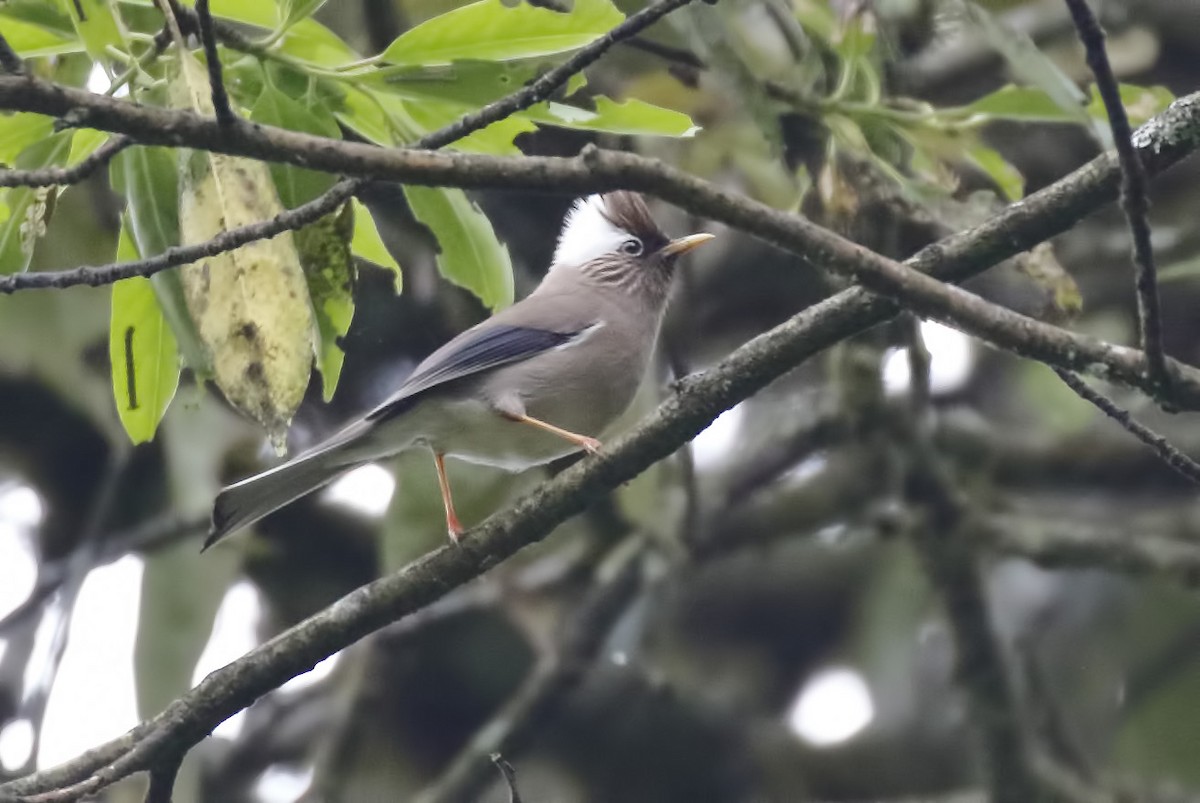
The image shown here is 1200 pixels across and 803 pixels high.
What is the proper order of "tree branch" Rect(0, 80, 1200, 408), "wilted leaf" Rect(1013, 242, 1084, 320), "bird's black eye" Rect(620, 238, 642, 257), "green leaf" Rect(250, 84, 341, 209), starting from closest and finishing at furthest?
"tree branch" Rect(0, 80, 1200, 408) → "green leaf" Rect(250, 84, 341, 209) → "wilted leaf" Rect(1013, 242, 1084, 320) → "bird's black eye" Rect(620, 238, 642, 257)

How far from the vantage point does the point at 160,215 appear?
288 cm

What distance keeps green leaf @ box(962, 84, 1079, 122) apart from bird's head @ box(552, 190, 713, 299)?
39.4 inches

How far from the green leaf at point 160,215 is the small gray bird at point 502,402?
0.72 metres

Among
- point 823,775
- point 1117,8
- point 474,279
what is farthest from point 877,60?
point 823,775

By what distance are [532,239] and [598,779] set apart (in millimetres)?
2312

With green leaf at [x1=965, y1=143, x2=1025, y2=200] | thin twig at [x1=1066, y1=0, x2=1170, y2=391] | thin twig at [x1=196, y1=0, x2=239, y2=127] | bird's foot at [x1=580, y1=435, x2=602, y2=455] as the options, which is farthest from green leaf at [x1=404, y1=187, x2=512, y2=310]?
thin twig at [x1=1066, y1=0, x2=1170, y2=391]

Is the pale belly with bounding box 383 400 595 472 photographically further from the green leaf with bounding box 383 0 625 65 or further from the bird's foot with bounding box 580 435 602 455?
the green leaf with bounding box 383 0 625 65

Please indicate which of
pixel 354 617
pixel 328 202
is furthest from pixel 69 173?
pixel 354 617

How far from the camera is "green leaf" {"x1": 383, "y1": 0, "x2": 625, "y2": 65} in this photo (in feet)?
9.37

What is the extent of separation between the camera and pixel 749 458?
237 inches

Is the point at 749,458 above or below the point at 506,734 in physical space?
above

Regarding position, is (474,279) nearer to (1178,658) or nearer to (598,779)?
(598,779)

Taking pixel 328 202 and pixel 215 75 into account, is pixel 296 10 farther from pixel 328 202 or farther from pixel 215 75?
pixel 215 75

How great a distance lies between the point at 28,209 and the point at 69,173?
70 cm
